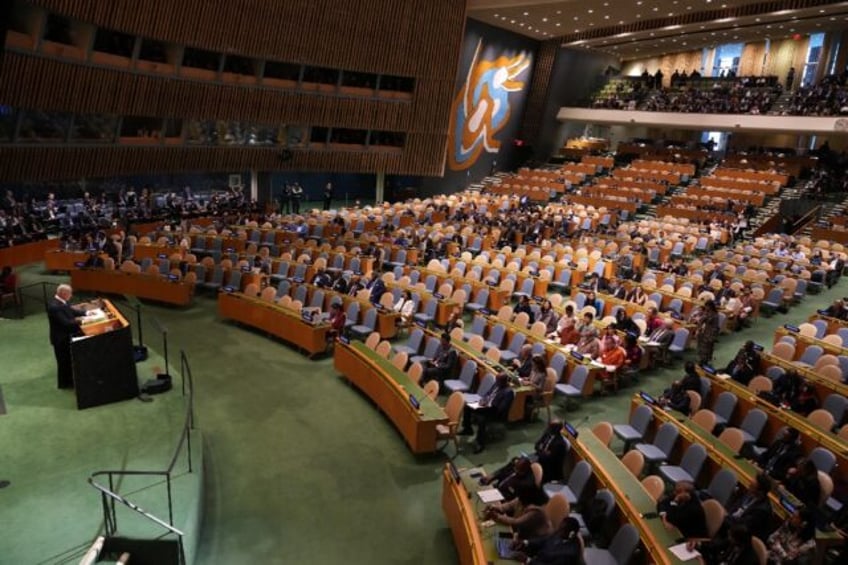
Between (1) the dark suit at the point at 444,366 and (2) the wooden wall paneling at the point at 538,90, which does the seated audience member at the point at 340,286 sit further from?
(2) the wooden wall paneling at the point at 538,90

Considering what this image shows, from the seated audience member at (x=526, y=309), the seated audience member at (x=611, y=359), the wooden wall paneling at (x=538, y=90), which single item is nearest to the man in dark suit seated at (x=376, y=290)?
the seated audience member at (x=526, y=309)

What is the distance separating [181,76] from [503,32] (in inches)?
636

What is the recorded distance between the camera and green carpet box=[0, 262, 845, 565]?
6.11m

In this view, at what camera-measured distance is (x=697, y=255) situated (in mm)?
19062

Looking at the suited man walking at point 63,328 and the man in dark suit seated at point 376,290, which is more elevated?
the man in dark suit seated at point 376,290

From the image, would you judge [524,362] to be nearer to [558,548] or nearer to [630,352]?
[630,352]

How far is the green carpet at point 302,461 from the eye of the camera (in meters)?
6.11

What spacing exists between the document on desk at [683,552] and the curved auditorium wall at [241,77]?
16.0 m

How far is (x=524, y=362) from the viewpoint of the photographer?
9.16 m

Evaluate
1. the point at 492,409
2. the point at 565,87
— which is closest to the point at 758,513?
the point at 492,409

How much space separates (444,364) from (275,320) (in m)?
3.82

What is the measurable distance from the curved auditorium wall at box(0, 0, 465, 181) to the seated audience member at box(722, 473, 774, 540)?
1631 centimetres

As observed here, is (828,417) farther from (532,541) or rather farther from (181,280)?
(181,280)

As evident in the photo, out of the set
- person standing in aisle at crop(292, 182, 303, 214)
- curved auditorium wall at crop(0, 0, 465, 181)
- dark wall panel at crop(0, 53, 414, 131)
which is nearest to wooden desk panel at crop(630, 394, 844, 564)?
dark wall panel at crop(0, 53, 414, 131)
